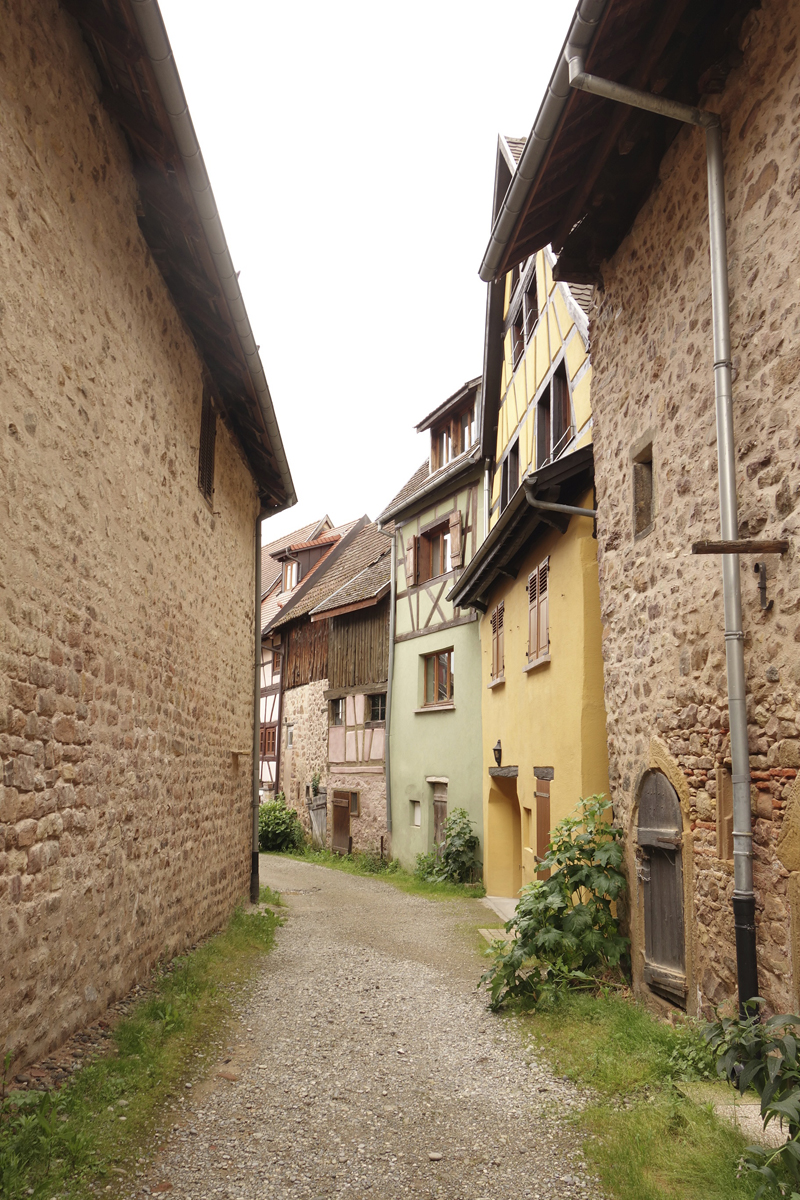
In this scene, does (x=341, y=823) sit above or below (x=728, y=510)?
below

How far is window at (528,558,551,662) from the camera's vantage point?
8820mm

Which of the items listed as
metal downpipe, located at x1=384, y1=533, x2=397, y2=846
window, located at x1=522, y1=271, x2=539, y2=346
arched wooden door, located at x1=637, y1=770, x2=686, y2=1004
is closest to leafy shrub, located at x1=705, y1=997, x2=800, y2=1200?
arched wooden door, located at x1=637, y1=770, x2=686, y2=1004

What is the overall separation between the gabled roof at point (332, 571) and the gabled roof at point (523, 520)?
8.61m

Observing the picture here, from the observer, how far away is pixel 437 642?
15.4m

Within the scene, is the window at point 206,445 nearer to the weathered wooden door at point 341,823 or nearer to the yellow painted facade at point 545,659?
the yellow painted facade at point 545,659

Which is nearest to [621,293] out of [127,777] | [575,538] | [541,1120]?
[575,538]

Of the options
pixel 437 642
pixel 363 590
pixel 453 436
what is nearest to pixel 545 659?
pixel 437 642

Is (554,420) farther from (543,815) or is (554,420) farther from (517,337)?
(543,815)

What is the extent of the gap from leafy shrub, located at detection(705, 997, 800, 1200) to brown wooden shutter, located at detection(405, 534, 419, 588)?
12.8m

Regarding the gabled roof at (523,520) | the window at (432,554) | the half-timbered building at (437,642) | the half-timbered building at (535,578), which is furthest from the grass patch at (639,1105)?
the window at (432,554)

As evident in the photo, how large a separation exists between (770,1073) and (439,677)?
12.4 metres

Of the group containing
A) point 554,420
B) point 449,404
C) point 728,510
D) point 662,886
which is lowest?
point 662,886

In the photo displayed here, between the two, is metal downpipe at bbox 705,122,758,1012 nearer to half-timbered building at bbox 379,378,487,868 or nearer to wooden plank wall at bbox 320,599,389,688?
half-timbered building at bbox 379,378,487,868

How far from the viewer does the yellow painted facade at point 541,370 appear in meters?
8.48
